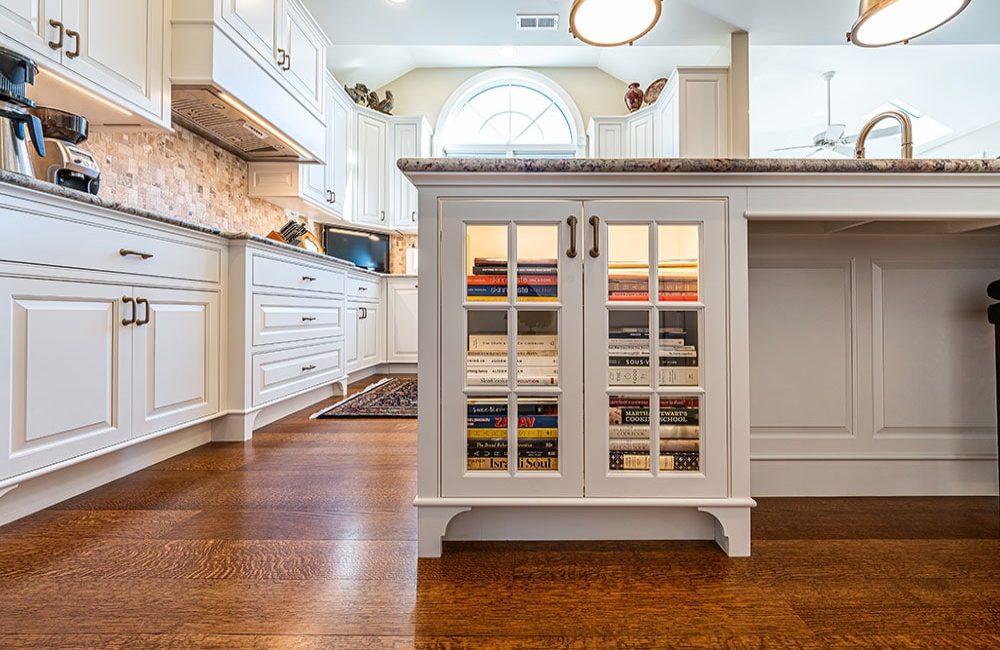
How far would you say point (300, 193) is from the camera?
344 centimetres

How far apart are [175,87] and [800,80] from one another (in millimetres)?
5930

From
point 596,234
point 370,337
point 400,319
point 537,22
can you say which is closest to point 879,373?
point 596,234

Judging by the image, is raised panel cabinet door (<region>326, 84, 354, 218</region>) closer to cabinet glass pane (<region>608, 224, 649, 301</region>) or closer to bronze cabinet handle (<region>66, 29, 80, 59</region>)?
bronze cabinet handle (<region>66, 29, 80, 59</region>)

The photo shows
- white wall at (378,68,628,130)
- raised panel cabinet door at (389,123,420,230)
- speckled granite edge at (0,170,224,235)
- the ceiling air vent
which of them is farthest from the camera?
white wall at (378,68,628,130)

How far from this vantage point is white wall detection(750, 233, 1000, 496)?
1.48 metres

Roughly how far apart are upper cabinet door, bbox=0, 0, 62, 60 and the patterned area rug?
190 cm

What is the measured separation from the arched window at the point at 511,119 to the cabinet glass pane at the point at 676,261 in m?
4.62

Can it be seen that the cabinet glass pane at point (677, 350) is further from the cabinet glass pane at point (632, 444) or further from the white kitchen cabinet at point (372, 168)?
the white kitchen cabinet at point (372, 168)

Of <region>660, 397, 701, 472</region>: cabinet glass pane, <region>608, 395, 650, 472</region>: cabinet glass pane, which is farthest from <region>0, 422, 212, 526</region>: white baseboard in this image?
<region>660, 397, 701, 472</region>: cabinet glass pane

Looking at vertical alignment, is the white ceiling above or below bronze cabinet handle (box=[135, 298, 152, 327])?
above

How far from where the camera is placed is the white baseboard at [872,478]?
4.92ft

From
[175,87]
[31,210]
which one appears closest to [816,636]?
[31,210]

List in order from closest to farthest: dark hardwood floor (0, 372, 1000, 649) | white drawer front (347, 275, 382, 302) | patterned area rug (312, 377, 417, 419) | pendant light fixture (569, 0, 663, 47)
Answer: dark hardwood floor (0, 372, 1000, 649) < pendant light fixture (569, 0, 663, 47) < patterned area rug (312, 377, 417, 419) < white drawer front (347, 275, 382, 302)

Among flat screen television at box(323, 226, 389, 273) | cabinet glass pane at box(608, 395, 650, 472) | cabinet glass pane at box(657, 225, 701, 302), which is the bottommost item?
cabinet glass pane at box(608, 395, 650, 472)
